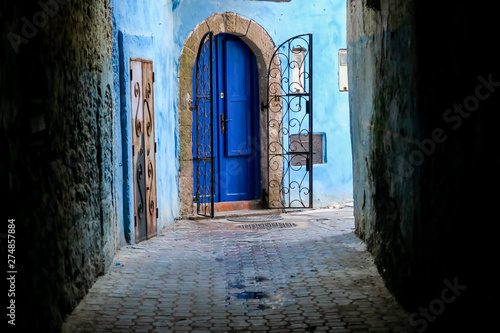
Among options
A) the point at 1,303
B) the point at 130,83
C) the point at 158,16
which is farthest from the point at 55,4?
the point at 158,16

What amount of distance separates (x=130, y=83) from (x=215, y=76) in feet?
9.12

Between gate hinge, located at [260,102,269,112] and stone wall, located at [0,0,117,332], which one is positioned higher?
gate hinge, located at [260,102,269,112]

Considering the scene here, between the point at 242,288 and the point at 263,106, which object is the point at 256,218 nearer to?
the point at 263,106

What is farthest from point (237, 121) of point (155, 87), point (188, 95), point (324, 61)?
point (155, 87)

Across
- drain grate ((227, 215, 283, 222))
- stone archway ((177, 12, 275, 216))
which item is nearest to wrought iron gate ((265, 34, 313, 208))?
drain grate ((227, 215, 283, 222))

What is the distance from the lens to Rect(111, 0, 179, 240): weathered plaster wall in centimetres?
695

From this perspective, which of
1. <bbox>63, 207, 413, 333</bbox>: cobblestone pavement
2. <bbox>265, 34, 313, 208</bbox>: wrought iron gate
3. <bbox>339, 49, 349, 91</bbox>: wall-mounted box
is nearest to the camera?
<bbox>63, 207, 413, 333</bbox>: cobblestone pavement

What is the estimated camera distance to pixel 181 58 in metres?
9.32

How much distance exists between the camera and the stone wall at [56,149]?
3275 millimetres

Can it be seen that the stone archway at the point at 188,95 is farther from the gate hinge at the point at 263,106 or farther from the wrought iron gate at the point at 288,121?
the gate hinge at the point at 263,106

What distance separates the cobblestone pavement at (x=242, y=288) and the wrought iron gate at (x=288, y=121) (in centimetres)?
216

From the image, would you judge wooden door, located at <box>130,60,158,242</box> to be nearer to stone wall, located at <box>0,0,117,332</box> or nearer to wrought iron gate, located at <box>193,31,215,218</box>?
stone wall, located at <box>0,0,117,332</box>

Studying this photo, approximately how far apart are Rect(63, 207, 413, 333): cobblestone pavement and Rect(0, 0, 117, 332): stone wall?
1.07 ft

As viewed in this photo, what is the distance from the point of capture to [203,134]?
31.3 ft
